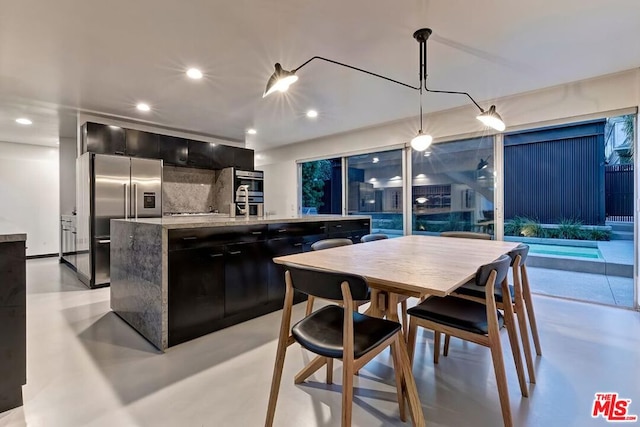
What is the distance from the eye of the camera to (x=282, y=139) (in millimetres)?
6121

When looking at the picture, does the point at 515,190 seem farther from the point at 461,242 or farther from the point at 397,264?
the point at 397,264

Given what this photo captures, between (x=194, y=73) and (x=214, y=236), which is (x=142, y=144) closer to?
(x=194, y=73)

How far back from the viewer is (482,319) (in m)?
1.64

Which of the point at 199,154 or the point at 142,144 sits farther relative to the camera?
the point at 199,154

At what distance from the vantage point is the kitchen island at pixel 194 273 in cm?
234

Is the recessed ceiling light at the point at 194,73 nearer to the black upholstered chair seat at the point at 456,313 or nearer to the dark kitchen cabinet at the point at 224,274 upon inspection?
the dark kitchen cabinet at the point at 224,274

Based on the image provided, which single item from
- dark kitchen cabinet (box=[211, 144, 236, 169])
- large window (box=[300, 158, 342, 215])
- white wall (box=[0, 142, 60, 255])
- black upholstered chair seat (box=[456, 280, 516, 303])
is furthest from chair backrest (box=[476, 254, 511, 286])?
white wall (box=[0, 142, 60, 255])

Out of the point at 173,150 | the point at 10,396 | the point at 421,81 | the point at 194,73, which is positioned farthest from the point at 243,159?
the point at 10,396

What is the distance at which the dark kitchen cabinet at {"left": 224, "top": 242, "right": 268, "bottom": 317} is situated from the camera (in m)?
2.73

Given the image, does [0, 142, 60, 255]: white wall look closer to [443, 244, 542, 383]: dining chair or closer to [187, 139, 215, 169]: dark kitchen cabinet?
[187, 139, 215, 169]: dark kitchen cabinet

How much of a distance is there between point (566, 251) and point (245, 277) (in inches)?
238

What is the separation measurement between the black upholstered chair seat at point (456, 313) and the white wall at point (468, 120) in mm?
2824

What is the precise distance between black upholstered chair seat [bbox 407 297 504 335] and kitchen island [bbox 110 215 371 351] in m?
1.65

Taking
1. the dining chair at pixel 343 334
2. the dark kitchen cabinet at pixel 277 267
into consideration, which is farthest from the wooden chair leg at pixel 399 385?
the dark kitchen cabinet at pixel 277 267
